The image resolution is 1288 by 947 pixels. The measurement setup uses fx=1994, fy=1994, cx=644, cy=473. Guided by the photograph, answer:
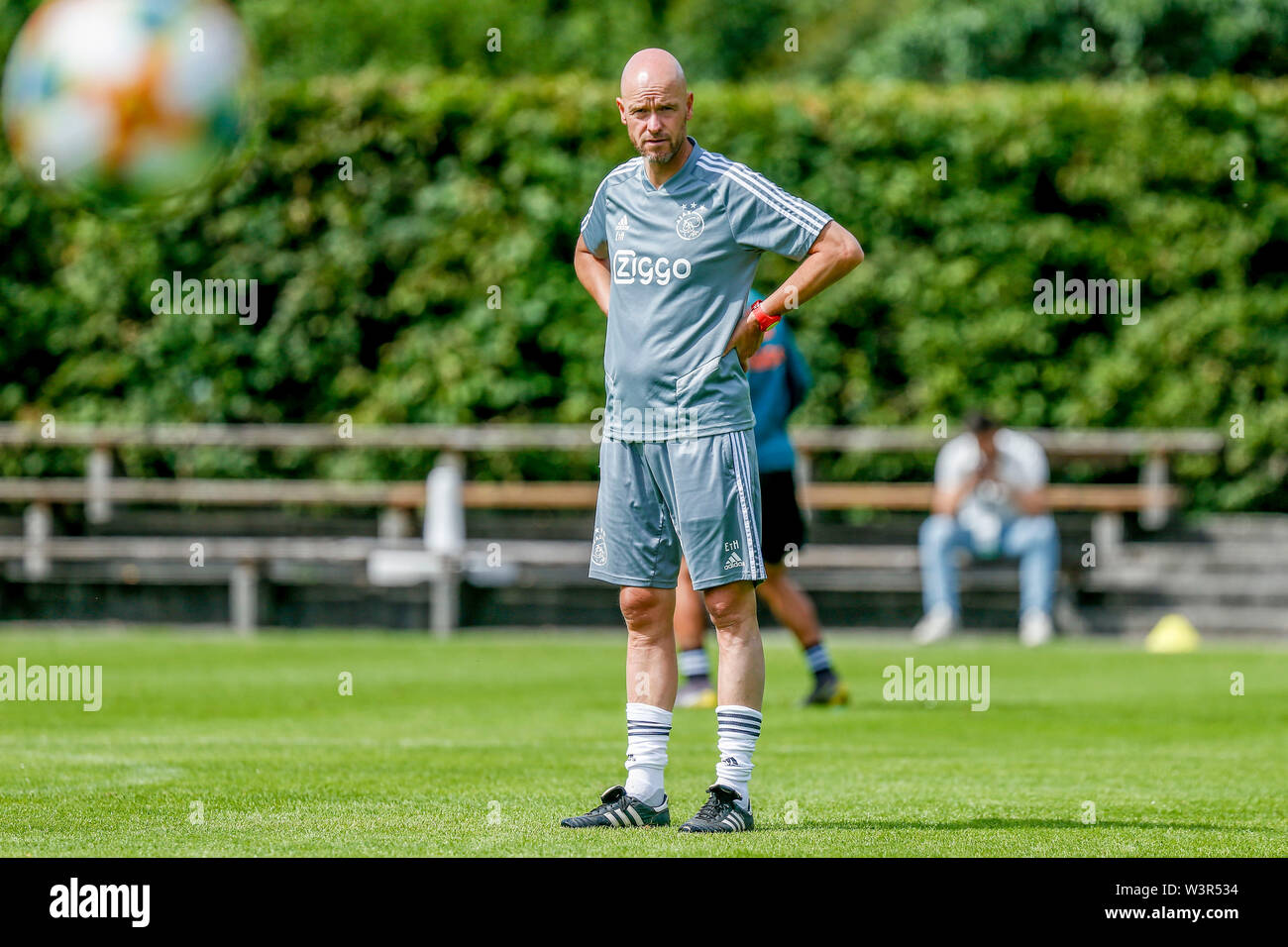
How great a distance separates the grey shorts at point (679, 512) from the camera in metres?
5.98

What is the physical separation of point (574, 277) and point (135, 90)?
564cm

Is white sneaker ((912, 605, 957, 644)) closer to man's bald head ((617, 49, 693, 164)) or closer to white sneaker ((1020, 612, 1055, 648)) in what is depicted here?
white sneaker ((1020, 612, 1055, 648))

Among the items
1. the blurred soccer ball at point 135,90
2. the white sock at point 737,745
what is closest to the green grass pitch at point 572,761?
the white sock at point 737,745

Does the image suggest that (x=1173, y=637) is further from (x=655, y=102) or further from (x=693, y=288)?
(x=655, y=102)

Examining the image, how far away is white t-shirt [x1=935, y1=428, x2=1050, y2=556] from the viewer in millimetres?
16625

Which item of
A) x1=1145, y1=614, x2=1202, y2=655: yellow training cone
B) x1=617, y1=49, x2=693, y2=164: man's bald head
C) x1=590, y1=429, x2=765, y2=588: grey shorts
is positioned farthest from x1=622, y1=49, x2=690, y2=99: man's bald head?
x1=1145, y1=614, x2=1202, y2=655: yellow training cone

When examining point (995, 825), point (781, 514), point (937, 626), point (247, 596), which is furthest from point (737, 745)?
point (247, 596)

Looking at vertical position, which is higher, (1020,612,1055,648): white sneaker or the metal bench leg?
the metal bench leg

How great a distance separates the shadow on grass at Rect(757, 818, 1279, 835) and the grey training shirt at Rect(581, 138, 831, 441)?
48.9 inches

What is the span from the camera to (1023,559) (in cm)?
1662

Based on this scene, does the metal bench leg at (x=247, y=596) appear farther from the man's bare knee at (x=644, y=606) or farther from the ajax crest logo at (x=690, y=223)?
the ajax crest logo at (x=690, y=223)

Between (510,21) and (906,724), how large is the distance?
23748 mm

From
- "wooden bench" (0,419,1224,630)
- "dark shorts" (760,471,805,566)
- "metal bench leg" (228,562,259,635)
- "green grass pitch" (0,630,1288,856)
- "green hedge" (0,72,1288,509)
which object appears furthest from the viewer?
"green hedge" (0,72,1288,509)

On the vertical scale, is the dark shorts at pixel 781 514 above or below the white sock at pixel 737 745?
above
